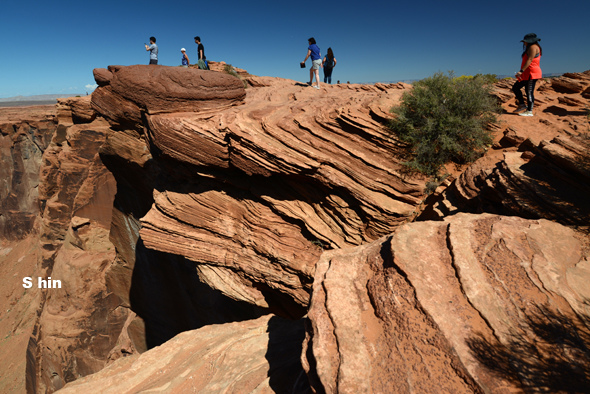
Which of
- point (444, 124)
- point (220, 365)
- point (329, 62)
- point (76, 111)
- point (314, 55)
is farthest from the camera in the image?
point (76, 111)

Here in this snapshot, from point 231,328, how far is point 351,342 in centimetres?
440

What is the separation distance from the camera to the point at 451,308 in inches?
114

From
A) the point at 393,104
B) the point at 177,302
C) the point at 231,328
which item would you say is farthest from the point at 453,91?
the point at 177,302

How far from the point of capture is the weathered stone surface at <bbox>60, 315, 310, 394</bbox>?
13.8 ft

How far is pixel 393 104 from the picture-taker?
26.0ft

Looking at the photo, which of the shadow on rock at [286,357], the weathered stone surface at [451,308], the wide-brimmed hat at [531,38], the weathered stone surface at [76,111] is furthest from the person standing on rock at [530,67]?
the weathered stone surface at [76,111]

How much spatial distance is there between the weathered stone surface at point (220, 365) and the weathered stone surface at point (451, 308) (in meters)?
1.19

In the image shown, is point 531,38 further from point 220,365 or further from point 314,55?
point 220,365

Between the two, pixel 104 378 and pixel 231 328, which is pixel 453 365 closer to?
pixel 231 328

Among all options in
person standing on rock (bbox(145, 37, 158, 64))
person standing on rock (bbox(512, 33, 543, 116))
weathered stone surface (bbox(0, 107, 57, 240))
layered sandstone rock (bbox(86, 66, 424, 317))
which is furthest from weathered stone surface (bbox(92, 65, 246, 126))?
weathered stone surface (bbox(0, 107, 57, 240))

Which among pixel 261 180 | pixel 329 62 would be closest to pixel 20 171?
pixel 329 62

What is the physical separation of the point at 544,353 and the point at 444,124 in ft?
18.9

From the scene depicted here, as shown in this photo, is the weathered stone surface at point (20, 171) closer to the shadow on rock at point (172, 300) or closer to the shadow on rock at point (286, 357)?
the shadow on rock at point (172, 300)

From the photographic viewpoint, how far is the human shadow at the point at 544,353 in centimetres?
223
